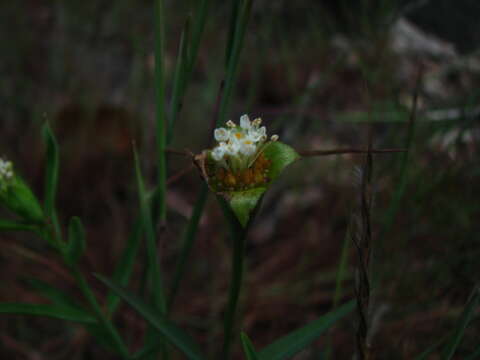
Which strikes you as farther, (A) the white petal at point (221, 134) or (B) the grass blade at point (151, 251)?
(B) the grass blade at point (151, 251)

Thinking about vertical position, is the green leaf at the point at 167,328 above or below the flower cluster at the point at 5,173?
below

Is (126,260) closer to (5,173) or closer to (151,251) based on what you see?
(151,251)

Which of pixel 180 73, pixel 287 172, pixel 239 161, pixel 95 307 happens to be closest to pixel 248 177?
pixel 239 161

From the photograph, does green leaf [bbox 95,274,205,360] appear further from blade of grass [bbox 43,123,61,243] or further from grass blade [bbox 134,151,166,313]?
blade of grass [bbox 43,123,61,243]

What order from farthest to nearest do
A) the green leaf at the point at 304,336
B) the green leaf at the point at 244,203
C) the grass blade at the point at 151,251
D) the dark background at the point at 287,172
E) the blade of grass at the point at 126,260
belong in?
1. the dark background at the point at 287,172
2. the blade of grass at the point at 126,260
3. the grass blade at the point at 151,251
4. the green leaf at the point at 304,336
5. the green leaf at the point at 244,203

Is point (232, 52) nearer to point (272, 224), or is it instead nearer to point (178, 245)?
point (178, 245)

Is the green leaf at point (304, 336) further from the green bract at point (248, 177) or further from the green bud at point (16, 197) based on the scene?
the green bud at point (16, 197)

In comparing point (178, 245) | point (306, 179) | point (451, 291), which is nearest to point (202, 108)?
point (306, 179)

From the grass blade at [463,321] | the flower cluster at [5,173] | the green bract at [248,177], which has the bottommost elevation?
the grass blade at [463,321]

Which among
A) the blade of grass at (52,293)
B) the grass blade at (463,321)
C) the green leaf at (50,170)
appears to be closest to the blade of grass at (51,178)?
the green leaf at (50,170)
